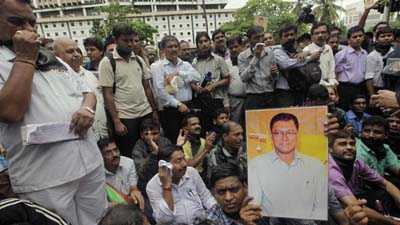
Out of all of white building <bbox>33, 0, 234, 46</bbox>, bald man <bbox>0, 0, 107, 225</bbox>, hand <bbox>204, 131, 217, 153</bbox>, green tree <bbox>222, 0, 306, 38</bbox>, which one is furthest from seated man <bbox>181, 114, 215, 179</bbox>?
white building <bbox>33, 0, 234, 46</bbox>

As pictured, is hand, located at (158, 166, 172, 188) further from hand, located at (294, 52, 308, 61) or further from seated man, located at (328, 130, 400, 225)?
hand, located at (294, 52, 308, 61)

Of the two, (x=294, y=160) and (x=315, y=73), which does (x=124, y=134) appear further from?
(x=315, y=73)

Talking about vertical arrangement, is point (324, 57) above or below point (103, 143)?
above

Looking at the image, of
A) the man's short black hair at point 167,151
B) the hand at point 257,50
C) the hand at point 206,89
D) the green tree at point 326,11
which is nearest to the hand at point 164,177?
the man's short black hair at point 167,151

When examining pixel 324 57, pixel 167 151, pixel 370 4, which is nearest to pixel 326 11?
pixel 370 4

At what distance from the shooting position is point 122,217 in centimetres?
125

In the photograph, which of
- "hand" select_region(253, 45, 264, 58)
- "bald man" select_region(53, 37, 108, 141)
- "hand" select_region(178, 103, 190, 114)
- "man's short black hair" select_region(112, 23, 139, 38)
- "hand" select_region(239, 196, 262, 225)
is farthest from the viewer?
"hand" select_region(253, 45, 264, 58)

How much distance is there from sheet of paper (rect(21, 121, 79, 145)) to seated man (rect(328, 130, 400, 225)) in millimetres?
2012

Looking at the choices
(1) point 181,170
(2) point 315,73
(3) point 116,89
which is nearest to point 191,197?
(1) point 181,170

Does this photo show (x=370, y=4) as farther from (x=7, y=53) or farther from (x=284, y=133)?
(x=7, y=53)

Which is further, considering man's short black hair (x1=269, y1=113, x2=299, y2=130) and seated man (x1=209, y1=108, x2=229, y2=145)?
seated man (x1=209, y1=108, x2=229, y2=145)

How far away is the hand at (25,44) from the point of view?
1.24 meters

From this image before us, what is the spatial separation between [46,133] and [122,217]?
0.53 metres

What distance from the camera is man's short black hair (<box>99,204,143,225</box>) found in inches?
48.7
